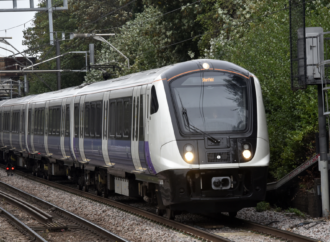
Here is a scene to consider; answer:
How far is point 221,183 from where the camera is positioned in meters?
11.4

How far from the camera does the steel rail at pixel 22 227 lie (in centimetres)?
1140

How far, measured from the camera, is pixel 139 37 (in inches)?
1484

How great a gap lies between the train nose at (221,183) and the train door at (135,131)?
2119 mm

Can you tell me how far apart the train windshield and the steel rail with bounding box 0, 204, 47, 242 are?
3.29 metres

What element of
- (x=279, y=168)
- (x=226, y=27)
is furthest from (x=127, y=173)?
(x=226, y=27)

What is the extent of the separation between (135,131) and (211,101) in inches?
85.7

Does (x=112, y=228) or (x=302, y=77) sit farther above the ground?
(x=302, y=77)

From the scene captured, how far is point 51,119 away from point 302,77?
11.9 metres

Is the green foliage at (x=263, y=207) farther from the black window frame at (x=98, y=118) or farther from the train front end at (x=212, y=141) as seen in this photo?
the black window frame at (x=98, y=118)

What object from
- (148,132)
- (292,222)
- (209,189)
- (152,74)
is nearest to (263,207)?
(292,222)

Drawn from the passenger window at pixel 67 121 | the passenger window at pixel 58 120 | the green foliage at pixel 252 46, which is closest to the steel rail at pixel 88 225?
the passenger window at pixel 67 121

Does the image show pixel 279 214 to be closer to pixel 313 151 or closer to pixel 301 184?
pixel 301 184

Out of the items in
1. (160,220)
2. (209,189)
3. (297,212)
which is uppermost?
(209,189)

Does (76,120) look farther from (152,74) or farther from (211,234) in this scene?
(211,234)
